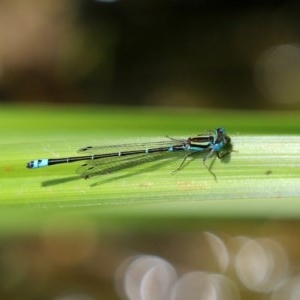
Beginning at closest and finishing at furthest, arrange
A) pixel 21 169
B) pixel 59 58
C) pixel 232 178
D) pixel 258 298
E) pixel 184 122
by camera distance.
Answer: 1. pixel 232 178
2. pixel 21 169
3. pixel 184 122
4. pixel 258 298
5. pixel 59 58

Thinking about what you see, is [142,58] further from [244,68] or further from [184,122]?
[184,122]

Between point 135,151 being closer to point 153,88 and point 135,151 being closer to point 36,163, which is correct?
point 36,163

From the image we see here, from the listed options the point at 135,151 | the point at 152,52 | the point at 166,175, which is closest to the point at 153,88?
the point at 152,52

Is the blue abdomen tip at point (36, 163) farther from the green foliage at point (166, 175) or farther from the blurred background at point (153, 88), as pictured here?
the blurred background at point (153, 88)

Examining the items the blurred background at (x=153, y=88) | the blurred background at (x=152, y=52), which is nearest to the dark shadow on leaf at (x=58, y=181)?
the blurred background at (x=153, y=88)

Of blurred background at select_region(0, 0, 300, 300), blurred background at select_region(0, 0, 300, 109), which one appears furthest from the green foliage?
blurred background at select_region(0, 0, 300, 109)

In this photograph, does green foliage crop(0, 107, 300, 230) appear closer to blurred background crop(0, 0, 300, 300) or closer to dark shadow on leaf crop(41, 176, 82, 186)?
dark shadow on leaf crop(41, 176, 82, 186)

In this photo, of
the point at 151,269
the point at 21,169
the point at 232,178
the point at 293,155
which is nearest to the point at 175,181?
the point at 232,178
